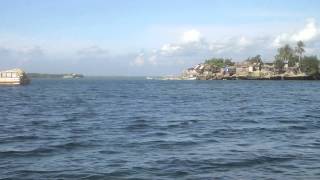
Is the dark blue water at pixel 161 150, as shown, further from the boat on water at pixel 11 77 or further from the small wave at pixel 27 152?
the boat on water at pixel 11 77

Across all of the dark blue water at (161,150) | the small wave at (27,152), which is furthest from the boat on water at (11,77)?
the small wave at (27,152)

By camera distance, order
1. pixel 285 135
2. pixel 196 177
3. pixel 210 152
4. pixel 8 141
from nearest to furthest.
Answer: pixel 196 177 < pixel 210 152 < pixel 8 141 < pixel 285 135

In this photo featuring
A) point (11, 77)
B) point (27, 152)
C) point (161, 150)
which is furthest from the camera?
point (11, 77)

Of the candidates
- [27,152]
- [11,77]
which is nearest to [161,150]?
[27,152]

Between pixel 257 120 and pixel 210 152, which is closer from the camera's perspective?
pixel 210 152

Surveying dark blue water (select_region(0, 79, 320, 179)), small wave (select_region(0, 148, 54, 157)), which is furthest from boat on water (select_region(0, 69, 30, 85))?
small wave (select_region(0, 148, 54, 157))

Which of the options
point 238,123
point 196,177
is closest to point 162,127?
point 238,123

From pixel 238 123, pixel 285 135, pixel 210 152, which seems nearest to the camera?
pixel 210 152

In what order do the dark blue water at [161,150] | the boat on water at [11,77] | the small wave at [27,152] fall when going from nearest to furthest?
the dark blue water at [161,150], the small wave at [27,152], the boat on water at [11,77]

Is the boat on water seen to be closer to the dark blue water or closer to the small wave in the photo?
the dark blue water

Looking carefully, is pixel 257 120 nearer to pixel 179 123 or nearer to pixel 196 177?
pixel 179 123

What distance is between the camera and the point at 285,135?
29812mm

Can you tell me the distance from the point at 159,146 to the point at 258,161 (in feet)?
19.3

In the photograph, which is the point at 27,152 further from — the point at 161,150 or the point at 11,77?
the point at 11,77
